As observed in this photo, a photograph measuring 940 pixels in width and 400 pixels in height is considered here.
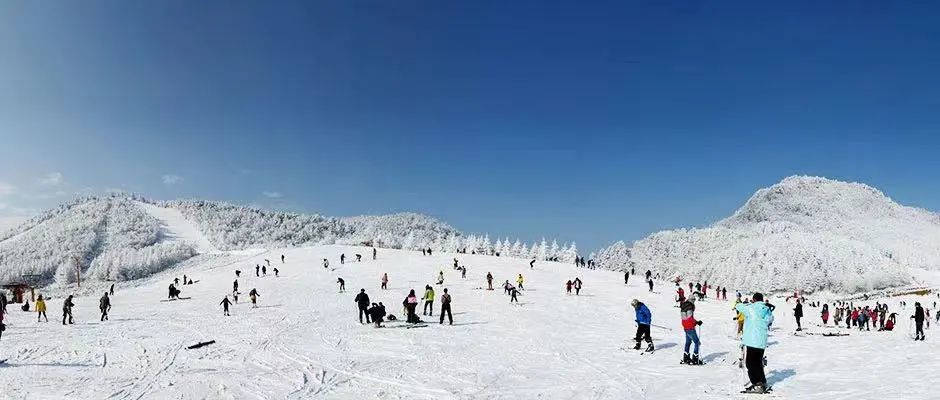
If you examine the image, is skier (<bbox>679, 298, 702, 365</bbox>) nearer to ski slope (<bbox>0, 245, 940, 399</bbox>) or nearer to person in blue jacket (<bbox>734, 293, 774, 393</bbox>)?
ski slope (<bbox>0, 245, 940, 399</bbox>)

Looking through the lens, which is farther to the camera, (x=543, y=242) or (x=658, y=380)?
(x=543, y=242)

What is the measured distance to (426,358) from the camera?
55.2 ft

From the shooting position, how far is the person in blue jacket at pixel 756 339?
10125mm

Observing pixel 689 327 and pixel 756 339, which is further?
pixel 689 327

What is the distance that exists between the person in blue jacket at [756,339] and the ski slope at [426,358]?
39 cm

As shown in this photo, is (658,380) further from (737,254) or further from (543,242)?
(737,254)

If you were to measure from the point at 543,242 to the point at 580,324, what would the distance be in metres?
98.6

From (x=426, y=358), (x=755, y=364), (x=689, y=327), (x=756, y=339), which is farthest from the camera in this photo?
(x=426, y=358)

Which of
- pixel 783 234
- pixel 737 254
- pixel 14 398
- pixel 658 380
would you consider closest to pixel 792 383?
pixel 658 380

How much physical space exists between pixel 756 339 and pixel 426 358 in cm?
943

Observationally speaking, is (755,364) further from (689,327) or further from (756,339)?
(689,327)

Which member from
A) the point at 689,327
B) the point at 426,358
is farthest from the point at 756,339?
the point at 426,358

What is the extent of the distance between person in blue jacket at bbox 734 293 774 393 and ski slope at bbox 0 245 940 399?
1.28 feet

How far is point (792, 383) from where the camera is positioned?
1160cm
